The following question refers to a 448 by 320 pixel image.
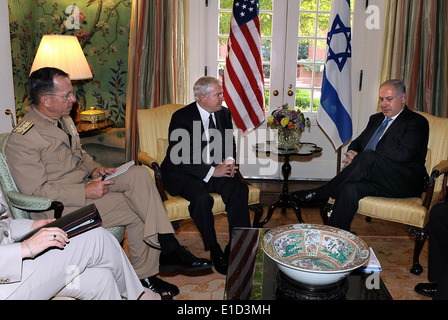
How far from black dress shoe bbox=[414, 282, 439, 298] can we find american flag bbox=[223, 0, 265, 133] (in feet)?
7.07

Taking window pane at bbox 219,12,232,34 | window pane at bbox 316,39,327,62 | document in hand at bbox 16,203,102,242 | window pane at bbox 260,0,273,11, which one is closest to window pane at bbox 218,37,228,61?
window pane at bbox 219,12,232,34

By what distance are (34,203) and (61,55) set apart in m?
1.50

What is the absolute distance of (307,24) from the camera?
443 cm

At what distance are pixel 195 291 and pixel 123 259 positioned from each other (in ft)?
2.24

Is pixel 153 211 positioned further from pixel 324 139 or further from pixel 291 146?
pixel 324 139

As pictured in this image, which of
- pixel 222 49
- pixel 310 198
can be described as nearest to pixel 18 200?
pixel 310 198

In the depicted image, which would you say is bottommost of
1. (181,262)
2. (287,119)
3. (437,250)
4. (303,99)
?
(181,262)

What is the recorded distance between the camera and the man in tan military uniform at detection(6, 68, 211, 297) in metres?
2.44

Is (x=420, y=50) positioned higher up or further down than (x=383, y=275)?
higher up

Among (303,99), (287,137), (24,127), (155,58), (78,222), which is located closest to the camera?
(78,222)

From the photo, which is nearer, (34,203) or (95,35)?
(34,203)

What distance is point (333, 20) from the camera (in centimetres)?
399

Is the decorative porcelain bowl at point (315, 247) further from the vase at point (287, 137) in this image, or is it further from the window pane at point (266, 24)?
the window pane at point (266, 24)

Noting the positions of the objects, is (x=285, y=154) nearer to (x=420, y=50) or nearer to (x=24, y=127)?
(x=420, y=50)
